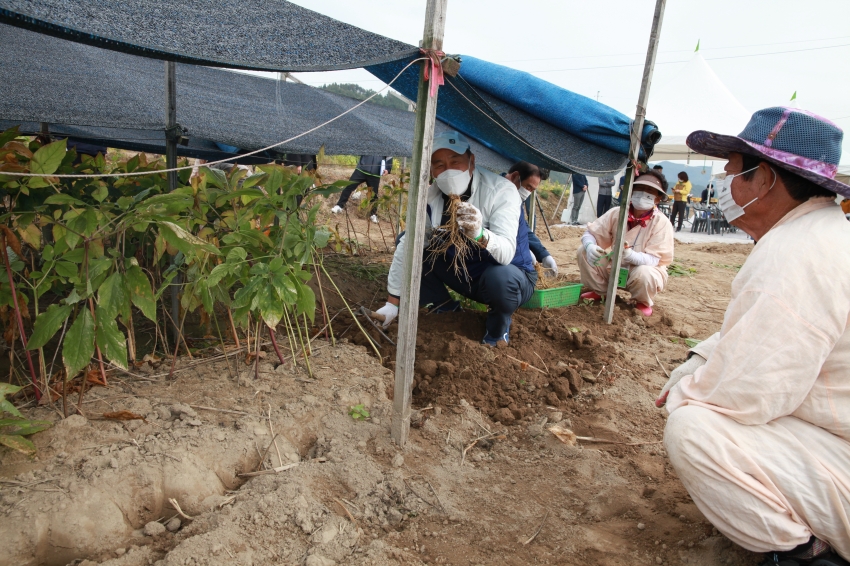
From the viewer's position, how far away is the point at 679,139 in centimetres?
1055

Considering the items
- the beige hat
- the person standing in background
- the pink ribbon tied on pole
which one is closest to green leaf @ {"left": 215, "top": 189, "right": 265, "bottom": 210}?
the pink ribbon tied on pole

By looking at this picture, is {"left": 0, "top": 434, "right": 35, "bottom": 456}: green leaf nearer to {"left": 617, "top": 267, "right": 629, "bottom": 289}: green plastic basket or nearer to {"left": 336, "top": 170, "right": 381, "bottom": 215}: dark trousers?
{"left": 336, "top": 170, "right": 381, "bottom": 215}: dark trousers

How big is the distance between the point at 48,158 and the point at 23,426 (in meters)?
0.89

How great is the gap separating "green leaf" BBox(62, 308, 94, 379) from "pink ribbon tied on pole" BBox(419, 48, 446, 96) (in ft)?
4.42

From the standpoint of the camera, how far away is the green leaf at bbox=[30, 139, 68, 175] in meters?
1.87

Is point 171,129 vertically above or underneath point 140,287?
above

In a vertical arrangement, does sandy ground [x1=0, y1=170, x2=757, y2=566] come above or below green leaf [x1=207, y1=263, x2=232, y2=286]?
below

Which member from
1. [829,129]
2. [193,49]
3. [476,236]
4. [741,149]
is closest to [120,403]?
[193,49]

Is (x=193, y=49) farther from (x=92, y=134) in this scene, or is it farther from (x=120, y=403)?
(x=92, y=134)

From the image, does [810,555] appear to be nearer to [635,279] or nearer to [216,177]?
[216,177]

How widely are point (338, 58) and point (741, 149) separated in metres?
1.27

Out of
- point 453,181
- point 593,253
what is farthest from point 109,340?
point 593,253

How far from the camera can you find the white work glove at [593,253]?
14.5 feet

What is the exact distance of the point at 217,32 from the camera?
1591 mm
